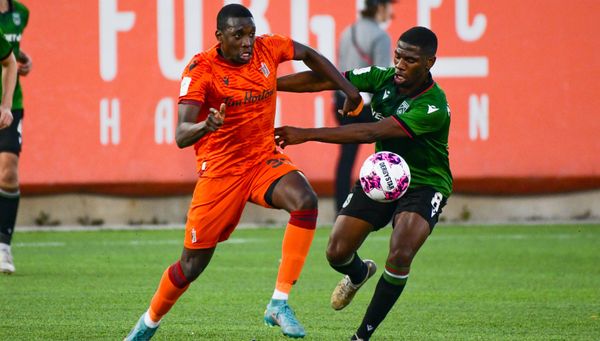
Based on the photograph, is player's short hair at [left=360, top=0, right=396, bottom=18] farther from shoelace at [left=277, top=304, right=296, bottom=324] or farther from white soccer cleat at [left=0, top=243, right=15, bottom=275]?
shoelace at [left=277, top=304, right=296, bottom=324]

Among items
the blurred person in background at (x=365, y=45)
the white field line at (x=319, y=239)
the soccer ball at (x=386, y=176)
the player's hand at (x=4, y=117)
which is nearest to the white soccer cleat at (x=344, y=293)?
the soccer ball at (x=386, y=176)

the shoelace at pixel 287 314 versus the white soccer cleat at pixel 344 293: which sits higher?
the shoelace at pixel 287 314

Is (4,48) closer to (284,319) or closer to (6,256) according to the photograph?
(6,256)

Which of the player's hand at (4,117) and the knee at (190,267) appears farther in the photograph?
the player's hand at (4,117)

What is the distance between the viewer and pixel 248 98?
24.2 ft

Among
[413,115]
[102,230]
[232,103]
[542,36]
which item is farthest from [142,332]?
[542,36]

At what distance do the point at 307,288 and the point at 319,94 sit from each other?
5.55 meters

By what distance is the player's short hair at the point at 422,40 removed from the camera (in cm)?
757

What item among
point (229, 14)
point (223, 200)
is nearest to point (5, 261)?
point (223, 200)

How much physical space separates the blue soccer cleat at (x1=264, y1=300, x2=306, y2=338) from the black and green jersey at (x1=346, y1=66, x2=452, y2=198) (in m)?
1.24

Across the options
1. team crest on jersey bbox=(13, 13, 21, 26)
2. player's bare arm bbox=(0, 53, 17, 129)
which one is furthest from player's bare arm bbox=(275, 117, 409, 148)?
team crest on jersey bbox=(13, 13, 21, 26)

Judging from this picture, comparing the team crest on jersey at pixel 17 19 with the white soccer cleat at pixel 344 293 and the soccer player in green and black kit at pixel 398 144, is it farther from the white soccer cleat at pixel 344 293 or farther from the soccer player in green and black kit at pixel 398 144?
the white soccer cleat at pixel 344 293

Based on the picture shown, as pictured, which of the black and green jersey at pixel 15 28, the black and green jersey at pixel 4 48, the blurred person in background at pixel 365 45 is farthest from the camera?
the blurred person in background at pixel 365 45

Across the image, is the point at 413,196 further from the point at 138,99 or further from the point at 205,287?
the point at 138,99
